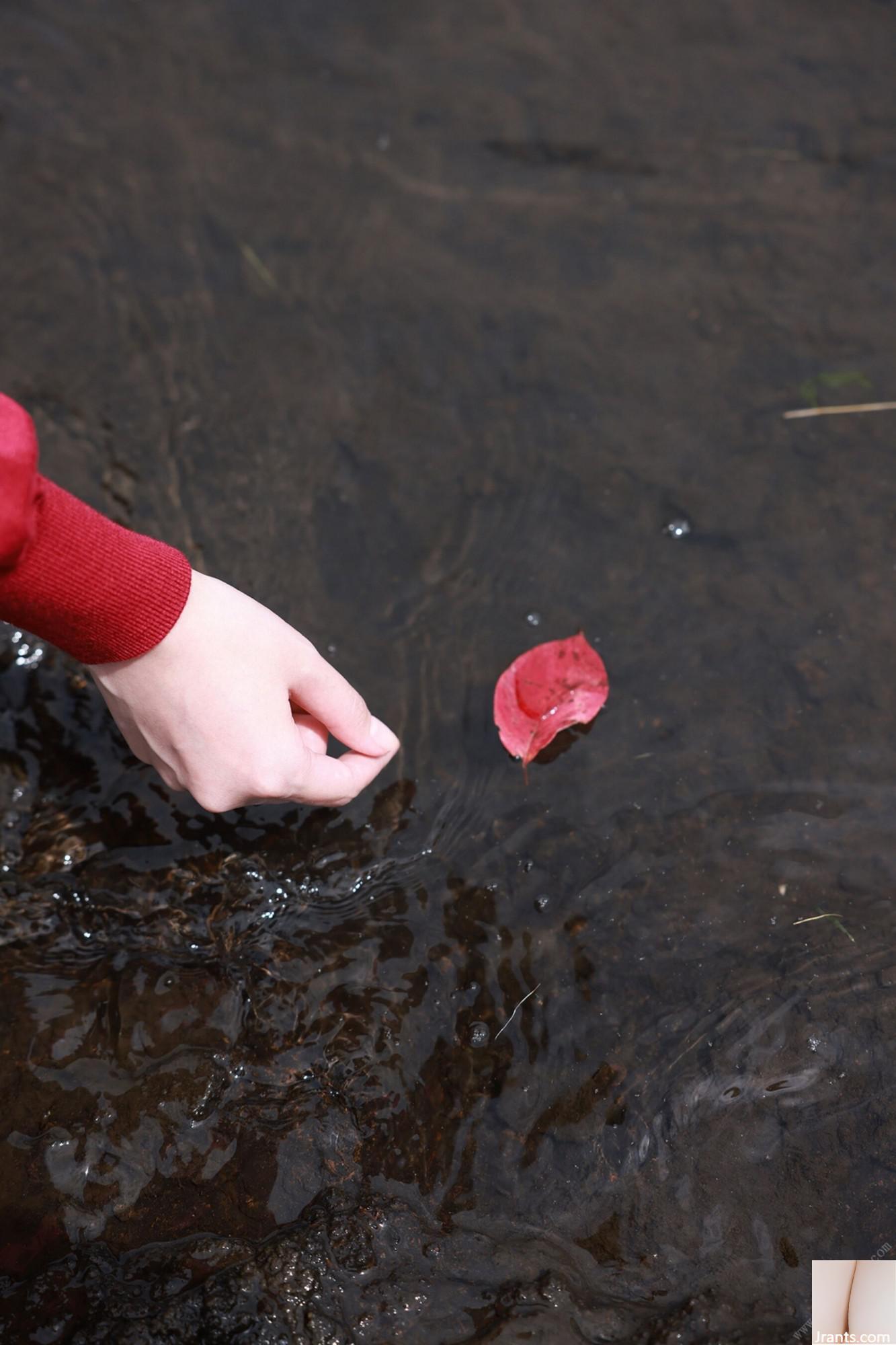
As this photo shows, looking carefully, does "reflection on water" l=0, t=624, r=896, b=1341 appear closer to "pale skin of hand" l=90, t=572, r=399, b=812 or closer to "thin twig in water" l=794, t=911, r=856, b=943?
"thin twig in water" l=794, t=911, r=856, b=943

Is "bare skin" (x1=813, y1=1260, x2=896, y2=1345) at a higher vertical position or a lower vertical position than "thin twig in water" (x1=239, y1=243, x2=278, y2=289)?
lower

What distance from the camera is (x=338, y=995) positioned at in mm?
1852

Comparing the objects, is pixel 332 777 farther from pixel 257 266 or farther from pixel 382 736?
pixel 257 266

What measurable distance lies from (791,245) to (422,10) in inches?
58.7

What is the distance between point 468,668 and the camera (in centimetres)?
220

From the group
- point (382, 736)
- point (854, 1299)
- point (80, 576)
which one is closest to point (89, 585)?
point (80, 576)

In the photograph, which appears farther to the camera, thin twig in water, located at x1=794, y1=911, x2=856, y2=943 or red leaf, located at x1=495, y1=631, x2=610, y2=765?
red leaf, located at x1=495, y1=631, x2=610, y2=765

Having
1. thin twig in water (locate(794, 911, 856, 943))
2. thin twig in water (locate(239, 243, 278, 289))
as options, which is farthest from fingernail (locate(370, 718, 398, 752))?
thin twig in water (locate(239, 243, 278, 289))

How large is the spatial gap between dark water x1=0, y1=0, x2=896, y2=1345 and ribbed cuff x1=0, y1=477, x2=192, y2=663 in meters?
0.71

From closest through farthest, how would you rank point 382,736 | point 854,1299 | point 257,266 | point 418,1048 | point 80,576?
1. point 80,576
2. point 854,1299
3. point 382,736
4. point 418,1048
5. point 257,266

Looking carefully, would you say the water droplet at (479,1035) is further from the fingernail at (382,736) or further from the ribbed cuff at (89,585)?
the ribbed cuff at (89,585)

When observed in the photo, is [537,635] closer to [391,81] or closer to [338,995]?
[338,995]

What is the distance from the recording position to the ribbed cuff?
1.38 m

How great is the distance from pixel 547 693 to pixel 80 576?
1055 millimetres
